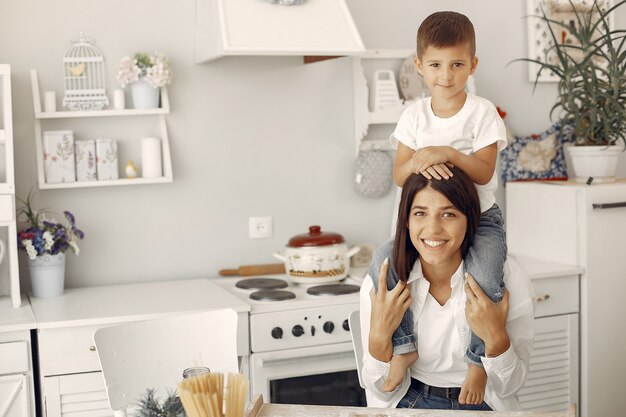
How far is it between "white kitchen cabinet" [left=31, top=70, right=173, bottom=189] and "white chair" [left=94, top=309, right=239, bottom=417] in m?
0.93

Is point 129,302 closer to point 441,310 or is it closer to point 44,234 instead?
point 44,234

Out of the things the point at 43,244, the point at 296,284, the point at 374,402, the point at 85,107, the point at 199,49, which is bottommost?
the point at 374,402

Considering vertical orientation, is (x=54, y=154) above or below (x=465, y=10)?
below

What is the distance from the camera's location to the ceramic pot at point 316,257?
3172 mm

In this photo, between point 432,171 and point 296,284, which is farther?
point 296,284

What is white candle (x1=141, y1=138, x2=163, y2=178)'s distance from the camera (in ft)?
10.4

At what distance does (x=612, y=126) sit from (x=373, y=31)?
1.05m

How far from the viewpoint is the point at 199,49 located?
3205mm

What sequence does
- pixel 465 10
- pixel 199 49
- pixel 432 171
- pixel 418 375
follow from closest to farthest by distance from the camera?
pixel 432 171
pixel 418 375
pixel 199 49
pixel 465 10

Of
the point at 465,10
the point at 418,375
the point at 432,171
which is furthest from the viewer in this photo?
the point at 465,10

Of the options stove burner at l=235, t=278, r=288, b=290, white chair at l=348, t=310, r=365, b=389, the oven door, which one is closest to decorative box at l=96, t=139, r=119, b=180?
stove burner at l=235, t=278, r=288, b=290

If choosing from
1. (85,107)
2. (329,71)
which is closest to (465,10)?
(329,71)

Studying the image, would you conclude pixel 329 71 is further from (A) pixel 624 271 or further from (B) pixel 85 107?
(A) pixel 624 271

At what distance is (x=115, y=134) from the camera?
10.5ft
